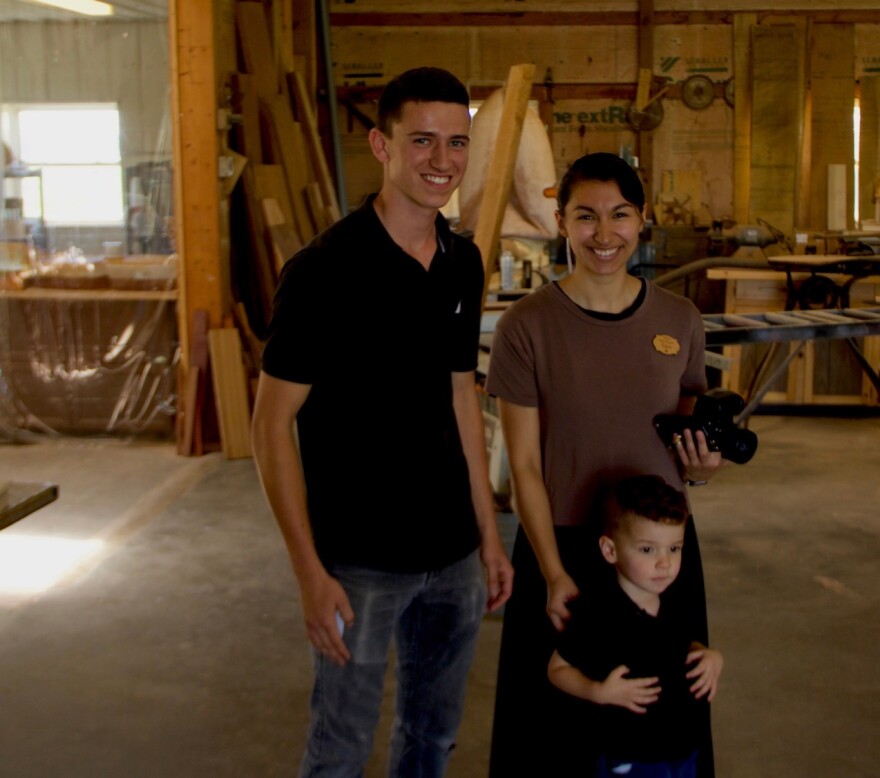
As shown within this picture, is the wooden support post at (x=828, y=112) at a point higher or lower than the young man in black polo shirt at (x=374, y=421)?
higher

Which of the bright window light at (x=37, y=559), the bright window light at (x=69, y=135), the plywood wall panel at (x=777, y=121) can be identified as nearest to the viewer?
the bright window light at (x=37, y=559)

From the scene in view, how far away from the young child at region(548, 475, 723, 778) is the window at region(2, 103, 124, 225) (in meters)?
4.92

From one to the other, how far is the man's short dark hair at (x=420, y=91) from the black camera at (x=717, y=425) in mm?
610

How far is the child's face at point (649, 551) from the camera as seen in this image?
1576 mm

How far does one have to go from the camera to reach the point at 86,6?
569cm

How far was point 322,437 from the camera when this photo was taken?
158 centimetres

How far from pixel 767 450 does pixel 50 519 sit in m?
3.81

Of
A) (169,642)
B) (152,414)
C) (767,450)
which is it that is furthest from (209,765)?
(767,450)

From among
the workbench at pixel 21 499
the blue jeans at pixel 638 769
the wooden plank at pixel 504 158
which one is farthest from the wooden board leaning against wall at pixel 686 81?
the blue jeans at pixel 638 769

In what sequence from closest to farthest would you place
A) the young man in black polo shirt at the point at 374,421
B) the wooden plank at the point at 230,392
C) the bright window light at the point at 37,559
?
the young man in black polo shirt at the point at 374,421
the bright window light at the point at 37,559
the wooden plank at the point at 230,392

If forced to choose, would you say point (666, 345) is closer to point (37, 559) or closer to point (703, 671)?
point (703, 671)

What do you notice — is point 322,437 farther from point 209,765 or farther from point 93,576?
point 93,576

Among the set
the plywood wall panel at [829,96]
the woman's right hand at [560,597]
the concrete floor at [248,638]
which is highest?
the plywood wall panel at [829,96]

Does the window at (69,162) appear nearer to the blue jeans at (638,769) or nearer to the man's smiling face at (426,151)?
the man's smiling face at (426,151)
